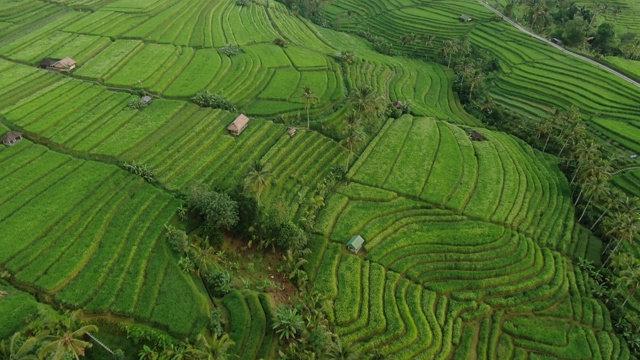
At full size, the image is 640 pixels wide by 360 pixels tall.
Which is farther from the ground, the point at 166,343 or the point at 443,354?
the point at 166,343

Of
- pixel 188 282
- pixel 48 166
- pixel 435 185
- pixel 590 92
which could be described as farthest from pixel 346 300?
pixel 590 92

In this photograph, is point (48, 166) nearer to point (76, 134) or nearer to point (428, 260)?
point (76, 134)

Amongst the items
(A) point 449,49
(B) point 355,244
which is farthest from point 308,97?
(A) point 449,49

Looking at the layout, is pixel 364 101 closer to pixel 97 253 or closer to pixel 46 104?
pixel 97 253

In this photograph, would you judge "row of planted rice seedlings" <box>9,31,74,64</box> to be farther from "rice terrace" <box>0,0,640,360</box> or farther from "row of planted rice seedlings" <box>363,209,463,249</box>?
"row of planted rice seedlings" <box>363,209,463,249</box>

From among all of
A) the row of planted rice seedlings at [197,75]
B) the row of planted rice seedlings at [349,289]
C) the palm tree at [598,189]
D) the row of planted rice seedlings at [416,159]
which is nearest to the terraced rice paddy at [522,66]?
the palm tree at [598,189]

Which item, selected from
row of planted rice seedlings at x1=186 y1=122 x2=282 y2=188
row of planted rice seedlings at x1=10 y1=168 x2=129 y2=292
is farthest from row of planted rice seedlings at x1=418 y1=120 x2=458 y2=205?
row of planted rice seedlings at x1=10 y1=168 x2=129 y2=292
